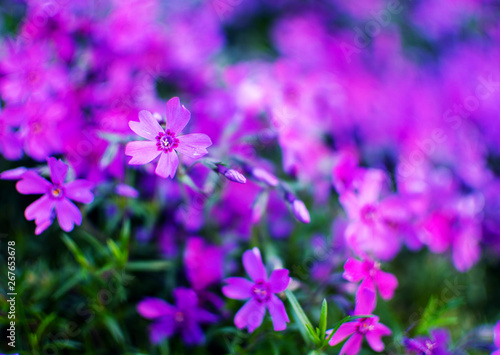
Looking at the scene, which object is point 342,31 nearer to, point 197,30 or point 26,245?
point 197,30

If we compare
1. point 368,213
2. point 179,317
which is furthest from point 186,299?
point 368,213

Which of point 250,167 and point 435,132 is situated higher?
point 250,167

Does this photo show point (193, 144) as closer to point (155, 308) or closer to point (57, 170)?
point (57, 170)

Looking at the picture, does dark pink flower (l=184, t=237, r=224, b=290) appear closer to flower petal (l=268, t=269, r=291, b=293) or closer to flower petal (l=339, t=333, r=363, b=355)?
flower petal (l=268, t=269, r=291, b=293)

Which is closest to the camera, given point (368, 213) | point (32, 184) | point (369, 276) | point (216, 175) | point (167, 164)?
point (167, 164)

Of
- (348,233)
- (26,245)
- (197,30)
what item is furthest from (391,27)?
(26,245)

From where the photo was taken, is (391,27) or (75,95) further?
(391,27)
